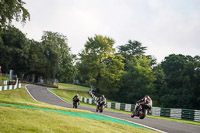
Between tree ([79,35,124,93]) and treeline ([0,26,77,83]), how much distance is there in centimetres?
984

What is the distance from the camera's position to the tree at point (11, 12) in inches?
612

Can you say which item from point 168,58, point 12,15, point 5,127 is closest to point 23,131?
point 5,127

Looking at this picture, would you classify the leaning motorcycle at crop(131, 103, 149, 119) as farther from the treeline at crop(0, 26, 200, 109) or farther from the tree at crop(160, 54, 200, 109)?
the treeline at crop(0, 26, 200, 109)

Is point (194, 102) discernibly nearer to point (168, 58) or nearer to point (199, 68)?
point (199, 68)

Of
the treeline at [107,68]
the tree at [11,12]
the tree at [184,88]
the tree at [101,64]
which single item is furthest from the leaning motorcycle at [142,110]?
the tree at [101,64]

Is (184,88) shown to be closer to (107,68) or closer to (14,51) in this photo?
(107,68)

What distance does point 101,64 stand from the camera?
60750 millimetres

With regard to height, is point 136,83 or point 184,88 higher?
point 136,83

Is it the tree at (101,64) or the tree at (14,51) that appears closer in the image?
the tree at (14,51)

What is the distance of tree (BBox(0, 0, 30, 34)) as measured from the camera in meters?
15.5

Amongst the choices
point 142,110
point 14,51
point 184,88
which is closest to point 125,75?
point 184,88

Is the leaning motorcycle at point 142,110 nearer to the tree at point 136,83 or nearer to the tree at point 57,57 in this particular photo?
the tree at point 136,83

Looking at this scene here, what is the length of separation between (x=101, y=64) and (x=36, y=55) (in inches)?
694

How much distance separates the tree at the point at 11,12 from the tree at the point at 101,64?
143ft
